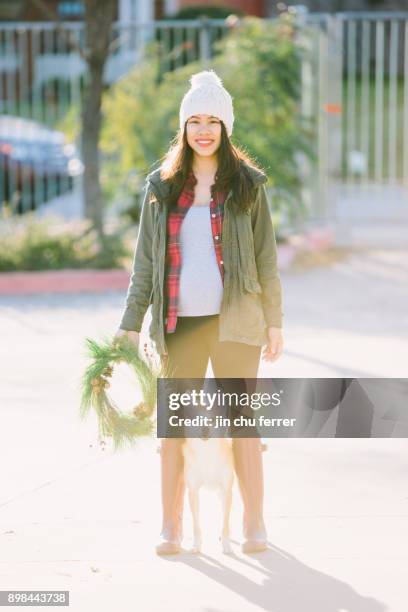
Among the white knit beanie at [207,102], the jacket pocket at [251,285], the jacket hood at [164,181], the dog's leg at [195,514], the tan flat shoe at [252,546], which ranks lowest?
the tan flat shoe at [252,546]

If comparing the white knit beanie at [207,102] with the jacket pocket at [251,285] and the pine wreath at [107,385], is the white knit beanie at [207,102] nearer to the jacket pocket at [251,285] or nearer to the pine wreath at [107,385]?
the jacket pocket at [251,285]

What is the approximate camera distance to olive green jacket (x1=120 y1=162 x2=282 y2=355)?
466cm

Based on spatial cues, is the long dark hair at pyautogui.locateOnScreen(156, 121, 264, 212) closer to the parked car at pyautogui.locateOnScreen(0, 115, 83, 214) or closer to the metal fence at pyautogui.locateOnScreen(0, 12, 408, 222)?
the metal fence at pyautogui.locateOnScreen(0, 12, 408, 222)

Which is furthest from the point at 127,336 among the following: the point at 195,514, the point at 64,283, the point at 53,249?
the point at 53,249

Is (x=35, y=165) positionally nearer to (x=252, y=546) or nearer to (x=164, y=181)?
(x=164, y=181)

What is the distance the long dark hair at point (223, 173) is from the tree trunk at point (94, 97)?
7.73 m

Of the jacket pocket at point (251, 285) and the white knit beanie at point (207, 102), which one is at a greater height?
the white knit beanie at point (207, 102)

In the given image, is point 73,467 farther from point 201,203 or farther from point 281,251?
point 281,251

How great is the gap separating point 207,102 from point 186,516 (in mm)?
1728

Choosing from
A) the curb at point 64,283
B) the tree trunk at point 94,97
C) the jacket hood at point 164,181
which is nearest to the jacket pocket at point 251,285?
the jacket hood at point 164,181

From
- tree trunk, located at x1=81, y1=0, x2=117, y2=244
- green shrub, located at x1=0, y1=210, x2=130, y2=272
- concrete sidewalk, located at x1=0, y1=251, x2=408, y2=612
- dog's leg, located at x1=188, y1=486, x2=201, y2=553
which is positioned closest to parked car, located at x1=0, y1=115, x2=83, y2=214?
tree trunk, located at x1=81, y1=0, x2=117, y2=244

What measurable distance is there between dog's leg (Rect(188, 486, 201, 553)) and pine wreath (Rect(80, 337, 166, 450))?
0.31 meters

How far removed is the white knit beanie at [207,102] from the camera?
4695mm

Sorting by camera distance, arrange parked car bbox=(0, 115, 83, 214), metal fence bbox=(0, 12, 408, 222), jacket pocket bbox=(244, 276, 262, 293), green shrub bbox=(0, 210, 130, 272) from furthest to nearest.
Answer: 1. parked car bbox=(0, 115, 83, 214)
2. metal fence bbox=(0, 12, 408, 222)
3. green shrub bbox=(0, 210, 130, 272)
4. jacket pocket bbox=(244, 276, 262, 293)
